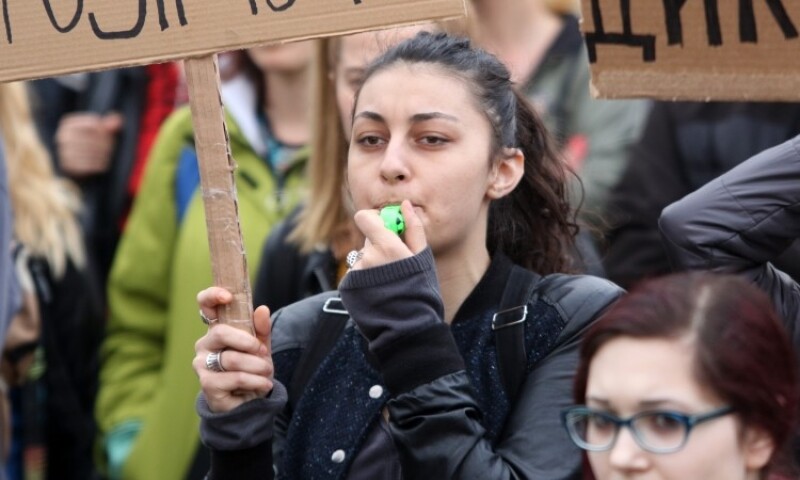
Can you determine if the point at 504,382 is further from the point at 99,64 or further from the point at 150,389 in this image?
the point at 150,389

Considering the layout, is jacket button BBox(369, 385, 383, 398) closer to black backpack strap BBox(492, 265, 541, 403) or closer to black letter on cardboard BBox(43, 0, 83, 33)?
black backpack strap BBox(492, 265, 541, 403)

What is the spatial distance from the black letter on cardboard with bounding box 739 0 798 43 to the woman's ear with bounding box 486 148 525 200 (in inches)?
23.1

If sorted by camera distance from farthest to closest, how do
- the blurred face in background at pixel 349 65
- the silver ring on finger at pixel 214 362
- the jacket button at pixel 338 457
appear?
the blurred face in background at pixel 349 65 → the jacket button at pixel 338 457 → the silver ring on finger at pixel 214 362

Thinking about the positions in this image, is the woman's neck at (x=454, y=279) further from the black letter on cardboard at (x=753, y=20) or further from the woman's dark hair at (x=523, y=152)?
the black letter on cardboard at (x=753, y=20)

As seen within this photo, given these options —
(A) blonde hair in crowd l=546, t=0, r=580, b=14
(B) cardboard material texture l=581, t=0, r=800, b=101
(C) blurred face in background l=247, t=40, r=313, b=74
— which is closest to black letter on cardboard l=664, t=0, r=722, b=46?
(B) cardboard material texture l=581, t=0, r=800, b=101

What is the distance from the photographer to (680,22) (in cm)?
300

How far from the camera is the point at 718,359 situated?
98.9 inches

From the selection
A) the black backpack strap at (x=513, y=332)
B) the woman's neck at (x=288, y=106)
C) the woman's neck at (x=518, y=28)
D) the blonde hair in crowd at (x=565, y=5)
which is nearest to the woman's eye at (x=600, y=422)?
the black backpack strap at (x=513, y=332)

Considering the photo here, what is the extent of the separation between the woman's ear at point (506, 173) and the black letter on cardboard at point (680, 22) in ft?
1.61

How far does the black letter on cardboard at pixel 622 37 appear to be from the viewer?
9.89 ft

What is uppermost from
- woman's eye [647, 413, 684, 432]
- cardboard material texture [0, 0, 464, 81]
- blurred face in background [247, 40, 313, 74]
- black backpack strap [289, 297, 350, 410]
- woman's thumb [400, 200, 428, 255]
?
cardboard material texture [0, 0, 464, 81]

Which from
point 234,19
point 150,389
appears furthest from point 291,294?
point 234,19

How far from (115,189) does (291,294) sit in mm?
1930

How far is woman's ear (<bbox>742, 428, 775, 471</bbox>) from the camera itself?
253 cm
